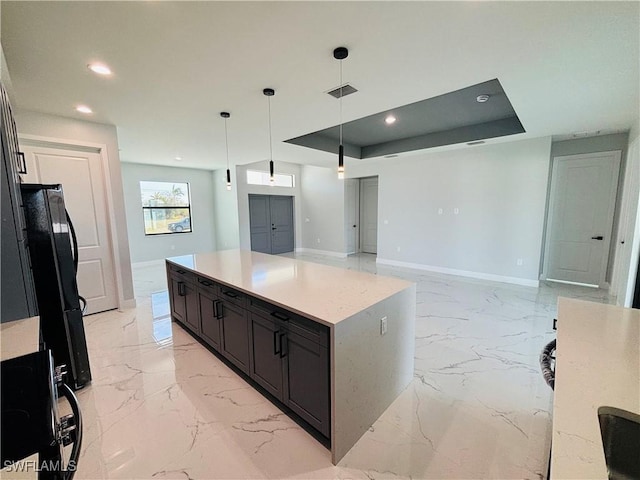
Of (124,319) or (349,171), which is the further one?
(349,171)

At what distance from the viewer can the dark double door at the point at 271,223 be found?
7.79 metres

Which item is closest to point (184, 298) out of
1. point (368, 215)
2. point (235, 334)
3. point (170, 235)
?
point (235, 334)

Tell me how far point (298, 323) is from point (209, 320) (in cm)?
140

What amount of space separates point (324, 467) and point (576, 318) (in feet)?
5.25

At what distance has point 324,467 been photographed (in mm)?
1548

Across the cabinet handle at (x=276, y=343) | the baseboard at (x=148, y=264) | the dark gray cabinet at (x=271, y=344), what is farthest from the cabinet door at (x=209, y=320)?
the baseboard at (x=148, y=264)

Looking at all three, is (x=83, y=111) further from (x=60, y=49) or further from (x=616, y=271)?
(x=616, y=271)

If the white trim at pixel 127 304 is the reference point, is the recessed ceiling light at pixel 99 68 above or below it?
above

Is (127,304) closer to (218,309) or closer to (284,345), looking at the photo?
(218,309)

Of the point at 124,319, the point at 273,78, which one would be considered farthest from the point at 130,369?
the point at 273,78

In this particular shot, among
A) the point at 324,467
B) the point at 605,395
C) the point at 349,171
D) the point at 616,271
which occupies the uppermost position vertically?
the point at 349,171

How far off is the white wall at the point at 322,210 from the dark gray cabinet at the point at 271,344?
5348 mm

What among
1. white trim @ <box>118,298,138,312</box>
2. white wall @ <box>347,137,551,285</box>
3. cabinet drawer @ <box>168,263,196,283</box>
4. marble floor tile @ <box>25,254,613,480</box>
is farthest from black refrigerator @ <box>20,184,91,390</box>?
white wall @ <box>347,137,551,285</box>

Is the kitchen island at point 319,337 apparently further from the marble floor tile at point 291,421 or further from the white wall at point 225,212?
the white wall at point 225,212
